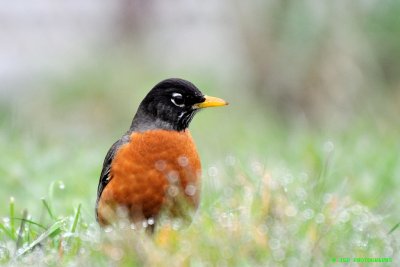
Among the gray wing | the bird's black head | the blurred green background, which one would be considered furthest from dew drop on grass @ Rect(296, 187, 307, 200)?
the gray wing

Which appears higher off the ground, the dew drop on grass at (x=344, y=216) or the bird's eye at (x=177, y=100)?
the bird's eye at (x=177, y=100)

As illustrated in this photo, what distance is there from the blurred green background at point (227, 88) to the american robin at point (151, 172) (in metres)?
0.36

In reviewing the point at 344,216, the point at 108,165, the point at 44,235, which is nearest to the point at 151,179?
the point at 108,165

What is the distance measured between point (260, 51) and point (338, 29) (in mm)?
1412

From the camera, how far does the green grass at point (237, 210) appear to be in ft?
13.8

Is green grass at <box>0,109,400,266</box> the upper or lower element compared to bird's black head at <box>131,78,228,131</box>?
lower

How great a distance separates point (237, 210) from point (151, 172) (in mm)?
540

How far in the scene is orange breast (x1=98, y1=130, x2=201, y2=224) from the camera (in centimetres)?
510

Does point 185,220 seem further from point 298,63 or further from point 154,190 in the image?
point 298,63

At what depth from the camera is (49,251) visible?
14.9 feet

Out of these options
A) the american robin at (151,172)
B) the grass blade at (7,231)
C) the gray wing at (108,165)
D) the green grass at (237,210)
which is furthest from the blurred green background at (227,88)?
the grass blade at (7,231)

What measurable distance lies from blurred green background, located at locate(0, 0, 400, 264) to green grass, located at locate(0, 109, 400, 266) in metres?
0.03

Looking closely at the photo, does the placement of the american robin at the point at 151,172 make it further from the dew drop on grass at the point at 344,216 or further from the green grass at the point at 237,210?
the dew drop on grass at the point at 344,216

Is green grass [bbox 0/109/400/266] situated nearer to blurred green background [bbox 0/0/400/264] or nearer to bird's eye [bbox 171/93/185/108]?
blurred green background [bbox 0/0/400/264]
